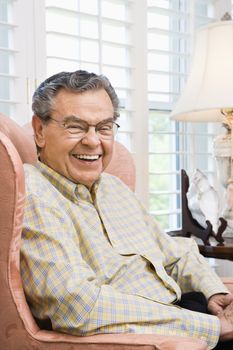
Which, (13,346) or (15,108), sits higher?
(15,108)

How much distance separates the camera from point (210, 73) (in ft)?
7.27

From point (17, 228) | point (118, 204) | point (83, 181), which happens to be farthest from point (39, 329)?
point (118, 204)

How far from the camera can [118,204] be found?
168 cm

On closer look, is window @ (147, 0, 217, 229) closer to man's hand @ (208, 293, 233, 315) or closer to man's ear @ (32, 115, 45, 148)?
man's hand @ (208, 293, 233, 315)

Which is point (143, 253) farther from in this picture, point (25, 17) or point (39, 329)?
point (25, 17)

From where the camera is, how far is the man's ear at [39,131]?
1.48 meters

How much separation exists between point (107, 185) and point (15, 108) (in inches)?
23.5

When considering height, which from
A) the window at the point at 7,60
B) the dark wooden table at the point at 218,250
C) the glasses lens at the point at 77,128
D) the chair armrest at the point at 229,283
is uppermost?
the window at the point at 7,60

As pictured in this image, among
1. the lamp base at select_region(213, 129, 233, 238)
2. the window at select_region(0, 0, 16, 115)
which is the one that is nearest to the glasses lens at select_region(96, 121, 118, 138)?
the window at select_region(0, 0, 16, 115)

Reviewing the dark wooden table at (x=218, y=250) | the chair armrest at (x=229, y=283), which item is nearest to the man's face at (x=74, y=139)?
the chair armrest at (x=229, y=283)

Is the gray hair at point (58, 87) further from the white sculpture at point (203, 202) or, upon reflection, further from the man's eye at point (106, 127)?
the white sculpture at point (203, 202)

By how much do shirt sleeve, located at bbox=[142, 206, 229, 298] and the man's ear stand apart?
462 mm

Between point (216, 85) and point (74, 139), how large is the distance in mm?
931

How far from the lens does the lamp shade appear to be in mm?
2152
